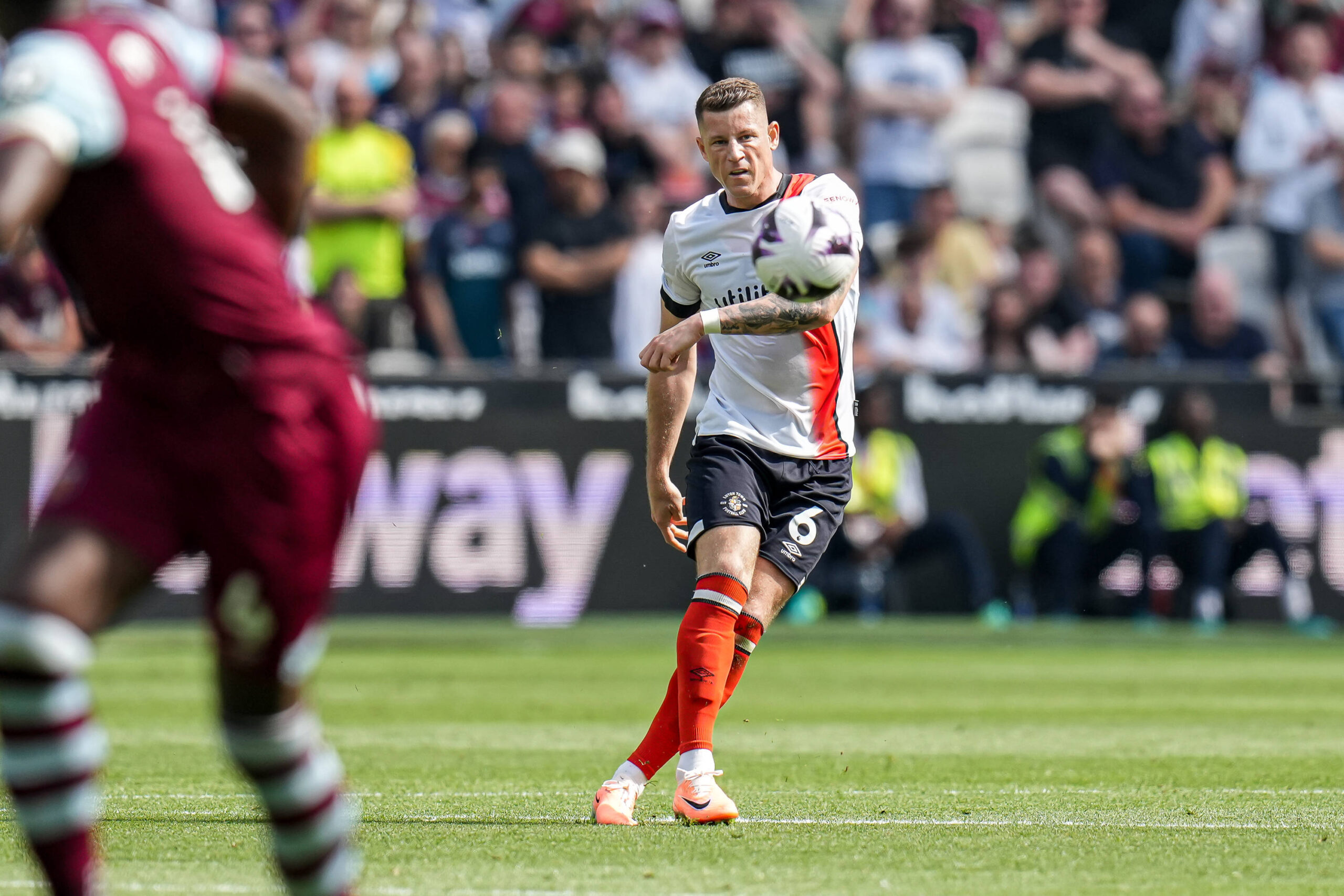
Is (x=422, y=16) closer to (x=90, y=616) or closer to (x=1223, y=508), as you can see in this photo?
(x=1223, y=508)

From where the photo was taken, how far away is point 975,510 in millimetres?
17500

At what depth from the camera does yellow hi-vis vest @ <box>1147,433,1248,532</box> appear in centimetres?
1731

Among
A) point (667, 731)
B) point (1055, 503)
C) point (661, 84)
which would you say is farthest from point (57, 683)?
point (661, 84)

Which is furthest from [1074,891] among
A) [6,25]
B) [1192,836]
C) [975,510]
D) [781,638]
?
[975,510]

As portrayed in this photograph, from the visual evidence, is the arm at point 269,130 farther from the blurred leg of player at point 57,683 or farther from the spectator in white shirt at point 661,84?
the spectator in white shirt at point 661,84

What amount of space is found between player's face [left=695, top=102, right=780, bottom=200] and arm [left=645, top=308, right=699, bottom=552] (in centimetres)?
56

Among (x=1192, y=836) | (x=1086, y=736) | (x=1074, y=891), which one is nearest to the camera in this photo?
(x=1074, y=891)

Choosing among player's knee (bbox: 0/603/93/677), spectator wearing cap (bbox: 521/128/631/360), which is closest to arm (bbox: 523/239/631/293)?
spectator wearing cap (bbox: 521/128/631/360)

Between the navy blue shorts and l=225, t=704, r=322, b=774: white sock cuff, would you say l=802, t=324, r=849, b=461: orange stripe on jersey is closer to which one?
the navy blue shorts

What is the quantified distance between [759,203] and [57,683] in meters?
3.80

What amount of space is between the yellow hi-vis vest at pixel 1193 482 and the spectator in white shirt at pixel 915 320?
7.16 feet

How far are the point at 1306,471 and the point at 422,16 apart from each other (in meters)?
9.35

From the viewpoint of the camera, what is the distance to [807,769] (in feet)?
27.9

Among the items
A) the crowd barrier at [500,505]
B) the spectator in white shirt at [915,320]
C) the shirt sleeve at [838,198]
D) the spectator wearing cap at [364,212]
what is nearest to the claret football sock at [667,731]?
the shirt sleeve at [838,198]
